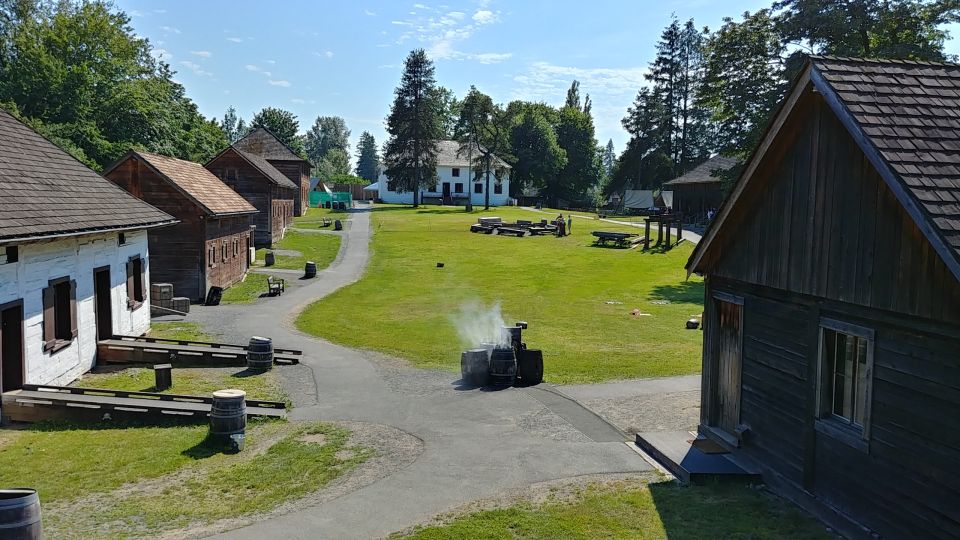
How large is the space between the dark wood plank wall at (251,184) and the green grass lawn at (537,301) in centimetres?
808

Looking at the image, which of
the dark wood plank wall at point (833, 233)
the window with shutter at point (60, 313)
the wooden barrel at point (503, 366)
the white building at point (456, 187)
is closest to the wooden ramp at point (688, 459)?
the dark wood plank wall at point (833, 233)

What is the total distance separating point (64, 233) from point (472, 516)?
38.6 feet

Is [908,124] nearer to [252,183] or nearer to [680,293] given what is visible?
[680,293]

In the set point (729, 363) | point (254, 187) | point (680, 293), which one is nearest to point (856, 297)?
point (729, 363)

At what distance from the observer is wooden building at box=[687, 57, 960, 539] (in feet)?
25.9

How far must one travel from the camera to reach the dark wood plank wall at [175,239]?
3073 cm

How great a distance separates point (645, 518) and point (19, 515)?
779cm

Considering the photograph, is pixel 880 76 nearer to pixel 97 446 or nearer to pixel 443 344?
pixel 97 446

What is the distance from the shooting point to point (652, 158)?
304 ft

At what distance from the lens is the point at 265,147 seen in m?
74.2

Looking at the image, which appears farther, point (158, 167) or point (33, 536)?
point (158, 167)

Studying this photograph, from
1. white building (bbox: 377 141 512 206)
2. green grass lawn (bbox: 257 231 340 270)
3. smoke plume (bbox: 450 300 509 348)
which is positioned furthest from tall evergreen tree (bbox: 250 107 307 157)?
smoke plume (bbox: 450 300 509 348)

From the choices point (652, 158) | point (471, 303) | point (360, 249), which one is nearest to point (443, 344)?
point (471, 303)

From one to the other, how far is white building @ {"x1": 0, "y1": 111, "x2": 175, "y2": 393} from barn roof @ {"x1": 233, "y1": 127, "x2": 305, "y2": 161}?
51.4 metres
